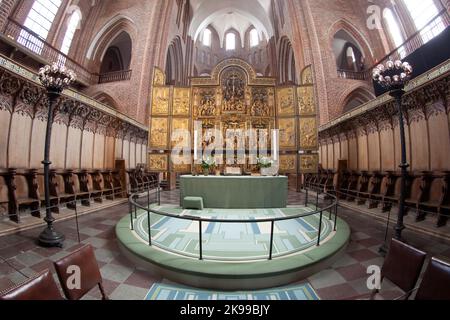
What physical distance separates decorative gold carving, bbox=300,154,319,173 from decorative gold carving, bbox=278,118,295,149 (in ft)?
2.45

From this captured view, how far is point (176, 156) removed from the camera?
868 cm

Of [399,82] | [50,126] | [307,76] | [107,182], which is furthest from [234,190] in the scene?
[307,76]

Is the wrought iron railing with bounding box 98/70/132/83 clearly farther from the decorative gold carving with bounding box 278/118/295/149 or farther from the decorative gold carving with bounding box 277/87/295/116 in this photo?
the decorative gold carving with bounding box 278/118/295/149

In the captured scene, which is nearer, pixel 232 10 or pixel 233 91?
pixel 233 91

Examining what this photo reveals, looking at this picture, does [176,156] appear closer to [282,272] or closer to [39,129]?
[39,129]

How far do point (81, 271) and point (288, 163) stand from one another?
774 centimetres

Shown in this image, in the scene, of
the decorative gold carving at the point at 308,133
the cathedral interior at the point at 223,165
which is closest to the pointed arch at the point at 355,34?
the cathedral interior at the point at 223,165

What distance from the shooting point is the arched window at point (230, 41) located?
31.9 meters

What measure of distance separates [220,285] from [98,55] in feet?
65.2

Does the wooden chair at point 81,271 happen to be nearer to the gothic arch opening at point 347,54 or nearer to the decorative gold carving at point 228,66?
the decorative gold carving at point 228,66

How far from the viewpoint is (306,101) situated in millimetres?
8141

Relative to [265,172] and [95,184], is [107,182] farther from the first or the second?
[265,172]
